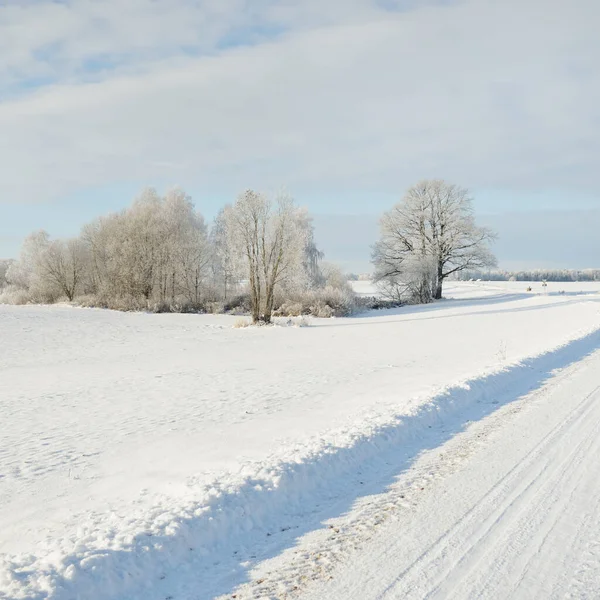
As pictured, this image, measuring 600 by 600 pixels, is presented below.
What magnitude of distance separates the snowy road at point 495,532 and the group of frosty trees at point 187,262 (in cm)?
2538

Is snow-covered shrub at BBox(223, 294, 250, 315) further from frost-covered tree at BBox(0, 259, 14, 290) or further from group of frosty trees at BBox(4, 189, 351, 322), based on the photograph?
frost-covered tree at BBox(0, 259, 14, 290)

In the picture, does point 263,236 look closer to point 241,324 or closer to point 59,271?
point 241,324

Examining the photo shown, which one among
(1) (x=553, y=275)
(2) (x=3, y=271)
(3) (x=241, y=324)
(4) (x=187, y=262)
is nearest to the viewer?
(3) (x=241, y=324)

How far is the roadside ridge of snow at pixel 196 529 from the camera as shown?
3828 millimetres

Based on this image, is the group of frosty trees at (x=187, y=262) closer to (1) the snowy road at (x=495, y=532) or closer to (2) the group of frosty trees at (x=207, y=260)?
(2) the group of frosty trees at (x=207, y=260)

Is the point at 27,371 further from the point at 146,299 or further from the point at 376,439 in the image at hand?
the point at 146,299

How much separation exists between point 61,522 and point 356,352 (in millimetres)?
14588

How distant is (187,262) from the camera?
→ 4631 centimetres

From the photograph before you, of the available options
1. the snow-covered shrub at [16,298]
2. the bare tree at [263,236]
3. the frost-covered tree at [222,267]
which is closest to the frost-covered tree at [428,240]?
the frost-covered tree at [222,267]

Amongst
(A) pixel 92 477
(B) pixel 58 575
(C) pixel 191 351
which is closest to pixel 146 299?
(C) pixel 191 351

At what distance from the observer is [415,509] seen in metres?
5.07

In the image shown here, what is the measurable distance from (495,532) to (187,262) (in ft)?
143

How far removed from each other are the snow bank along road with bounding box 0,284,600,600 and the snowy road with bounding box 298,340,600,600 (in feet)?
1.41

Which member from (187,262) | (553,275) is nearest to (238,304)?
(187,262)
